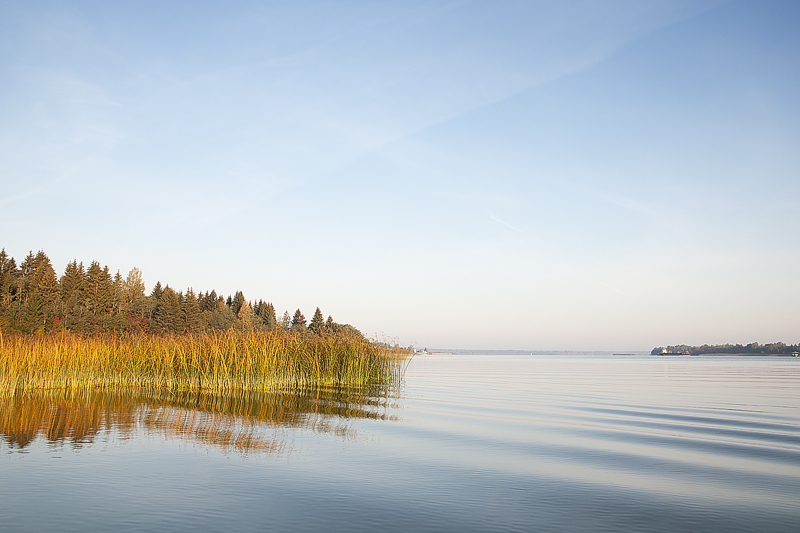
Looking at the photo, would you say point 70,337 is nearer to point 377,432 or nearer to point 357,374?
point 357,374

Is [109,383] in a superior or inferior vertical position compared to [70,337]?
inferior

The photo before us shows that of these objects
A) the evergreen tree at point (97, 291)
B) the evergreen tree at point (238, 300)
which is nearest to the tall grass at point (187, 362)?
the evergreen tree at point (97, 291)

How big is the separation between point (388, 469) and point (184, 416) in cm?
673

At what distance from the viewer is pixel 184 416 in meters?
12.0

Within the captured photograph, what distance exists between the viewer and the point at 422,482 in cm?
677

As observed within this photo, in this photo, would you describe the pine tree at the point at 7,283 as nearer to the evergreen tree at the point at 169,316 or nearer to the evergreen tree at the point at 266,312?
the evergreen tree at the point at 169,316

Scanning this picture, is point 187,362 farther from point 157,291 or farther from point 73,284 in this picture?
point 157,291

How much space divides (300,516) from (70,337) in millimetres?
19286

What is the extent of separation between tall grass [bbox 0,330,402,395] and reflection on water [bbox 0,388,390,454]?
89cm

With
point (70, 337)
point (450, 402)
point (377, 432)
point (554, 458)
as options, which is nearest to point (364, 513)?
point (554, 458)

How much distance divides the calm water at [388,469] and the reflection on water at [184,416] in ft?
0.23

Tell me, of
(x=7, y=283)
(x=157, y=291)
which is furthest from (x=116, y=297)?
(x=7, y=283)

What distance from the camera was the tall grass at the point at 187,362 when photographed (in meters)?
17.5

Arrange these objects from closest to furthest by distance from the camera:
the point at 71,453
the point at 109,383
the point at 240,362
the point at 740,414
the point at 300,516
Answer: the point at 300,516
the point at 71,453
the point at 740,414
the point at 240,362
the point at 109,383
